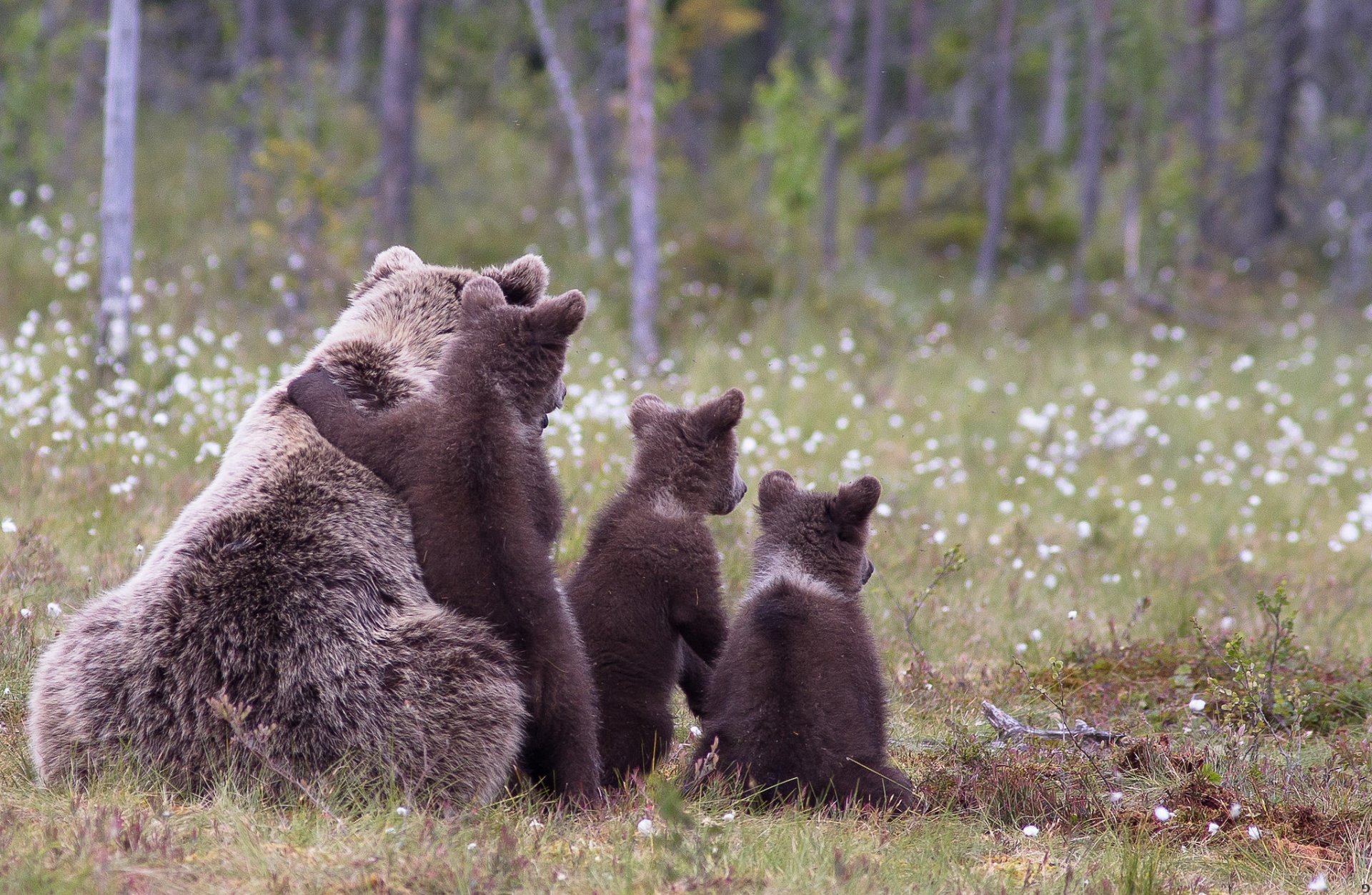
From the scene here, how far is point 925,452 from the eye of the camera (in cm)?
1053

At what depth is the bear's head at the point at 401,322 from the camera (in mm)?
4613

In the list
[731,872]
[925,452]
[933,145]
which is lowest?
[731,872]

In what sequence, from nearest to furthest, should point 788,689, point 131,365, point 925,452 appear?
point 788,689 → point 131,365 → point 925,452

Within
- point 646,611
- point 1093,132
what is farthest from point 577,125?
point 646,611

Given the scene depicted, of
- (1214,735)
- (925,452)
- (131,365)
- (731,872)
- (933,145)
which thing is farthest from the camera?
(933,145)

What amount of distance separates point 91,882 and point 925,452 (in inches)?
321

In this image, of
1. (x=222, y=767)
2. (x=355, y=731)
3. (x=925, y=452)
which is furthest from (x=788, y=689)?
(x=925, y=452)

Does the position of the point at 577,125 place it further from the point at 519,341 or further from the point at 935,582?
the point at 519,341

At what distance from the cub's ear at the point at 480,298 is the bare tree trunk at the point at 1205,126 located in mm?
17399

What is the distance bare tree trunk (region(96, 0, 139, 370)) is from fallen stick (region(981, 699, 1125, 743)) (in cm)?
698

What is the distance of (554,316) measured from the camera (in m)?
4.46

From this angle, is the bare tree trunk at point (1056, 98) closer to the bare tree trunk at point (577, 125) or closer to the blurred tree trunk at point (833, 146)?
the blurred tree trunk at point (833, 146)

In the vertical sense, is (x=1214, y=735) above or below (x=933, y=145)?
below

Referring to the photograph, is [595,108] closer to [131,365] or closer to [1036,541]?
[131,365]
